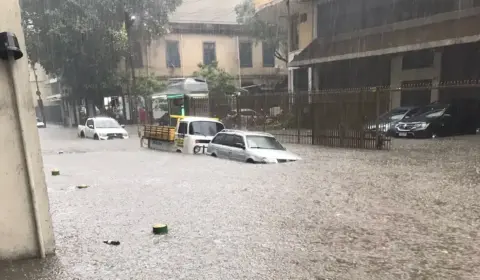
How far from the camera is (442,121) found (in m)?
16.4

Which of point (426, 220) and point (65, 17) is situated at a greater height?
point (65, 17)

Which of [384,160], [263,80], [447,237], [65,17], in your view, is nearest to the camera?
[447,237]

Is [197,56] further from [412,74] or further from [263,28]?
[412,74]

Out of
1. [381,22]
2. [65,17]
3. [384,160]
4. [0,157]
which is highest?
[65,17]

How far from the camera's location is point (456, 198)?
6.93 meters

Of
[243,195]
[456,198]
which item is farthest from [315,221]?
[456,198]

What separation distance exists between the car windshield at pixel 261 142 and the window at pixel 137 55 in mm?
26651

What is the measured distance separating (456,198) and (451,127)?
35.8ft

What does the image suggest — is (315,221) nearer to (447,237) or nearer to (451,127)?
(447,237)

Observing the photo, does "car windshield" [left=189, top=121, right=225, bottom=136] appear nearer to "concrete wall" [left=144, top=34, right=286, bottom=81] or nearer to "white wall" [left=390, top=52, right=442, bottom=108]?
"white wall" [left=390, top=52, right=442, bottom=108]

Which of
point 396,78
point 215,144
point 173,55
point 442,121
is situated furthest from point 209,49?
point 215,144

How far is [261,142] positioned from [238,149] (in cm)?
78

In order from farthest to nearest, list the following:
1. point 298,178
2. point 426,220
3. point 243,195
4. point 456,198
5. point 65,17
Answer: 1. point 65,17
2. point 298,178
3. point 243,195
4. point 456,198
5. point 426,220

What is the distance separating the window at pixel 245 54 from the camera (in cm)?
4047
